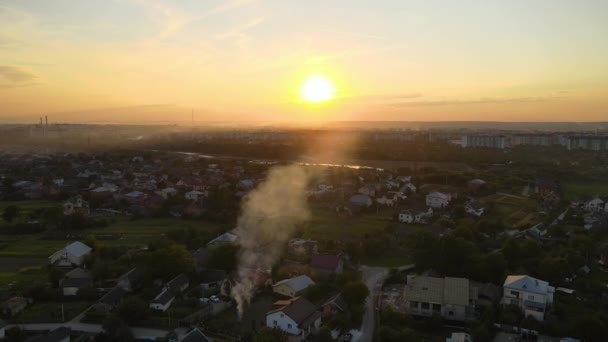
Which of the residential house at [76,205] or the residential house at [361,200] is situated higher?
the residential house at [361,200]

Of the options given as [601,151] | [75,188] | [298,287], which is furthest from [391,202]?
[601,151]

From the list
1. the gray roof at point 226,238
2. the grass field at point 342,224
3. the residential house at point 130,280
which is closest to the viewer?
the residential house at point 130,280

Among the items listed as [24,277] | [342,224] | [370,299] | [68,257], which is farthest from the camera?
[342,224]

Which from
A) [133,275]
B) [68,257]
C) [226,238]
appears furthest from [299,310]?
[68,257]

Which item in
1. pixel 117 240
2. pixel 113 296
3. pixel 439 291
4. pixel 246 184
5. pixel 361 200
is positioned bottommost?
pixel 117 240

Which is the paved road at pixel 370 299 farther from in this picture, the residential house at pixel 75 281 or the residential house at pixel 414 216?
the residential house at pixel 75 281

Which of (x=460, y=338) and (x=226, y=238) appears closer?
(x=460, y=338)

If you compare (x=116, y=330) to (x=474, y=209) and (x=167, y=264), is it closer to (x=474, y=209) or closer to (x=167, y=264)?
(x=167, y=264)

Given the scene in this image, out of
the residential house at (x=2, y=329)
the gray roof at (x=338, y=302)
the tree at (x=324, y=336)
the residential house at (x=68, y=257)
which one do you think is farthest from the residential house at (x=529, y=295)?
the residential house at (x=68, y=257)
